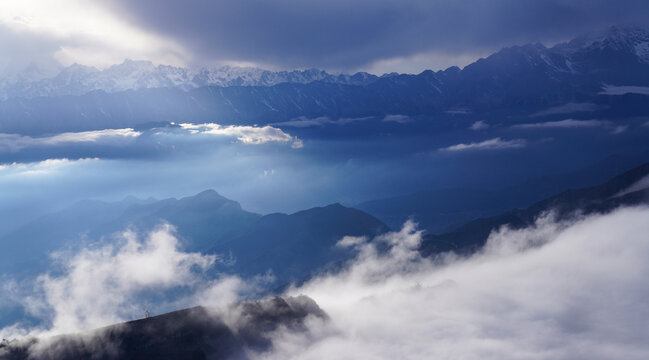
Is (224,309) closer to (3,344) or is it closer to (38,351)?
(38,351)

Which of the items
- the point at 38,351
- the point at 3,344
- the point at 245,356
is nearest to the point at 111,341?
the point at 38,351

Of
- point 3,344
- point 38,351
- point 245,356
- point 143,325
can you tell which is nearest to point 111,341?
point 143,325

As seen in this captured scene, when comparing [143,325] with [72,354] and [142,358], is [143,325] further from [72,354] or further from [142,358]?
[72,354]

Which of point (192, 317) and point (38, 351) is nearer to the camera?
point (38, 351)

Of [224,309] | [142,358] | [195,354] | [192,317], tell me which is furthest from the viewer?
[224,309]

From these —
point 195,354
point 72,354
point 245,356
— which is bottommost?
point 245,356

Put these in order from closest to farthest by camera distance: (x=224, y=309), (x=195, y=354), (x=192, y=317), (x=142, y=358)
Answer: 1. (x=142, y=358)
2. (x=195, y=354)
3. (x=192, y=317)
4. (x=224, y=309)

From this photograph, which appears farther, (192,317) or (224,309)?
(224,309)

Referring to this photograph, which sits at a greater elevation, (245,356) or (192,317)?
(192,317)

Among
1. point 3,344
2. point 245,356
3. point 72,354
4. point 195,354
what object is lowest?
point 245,356
